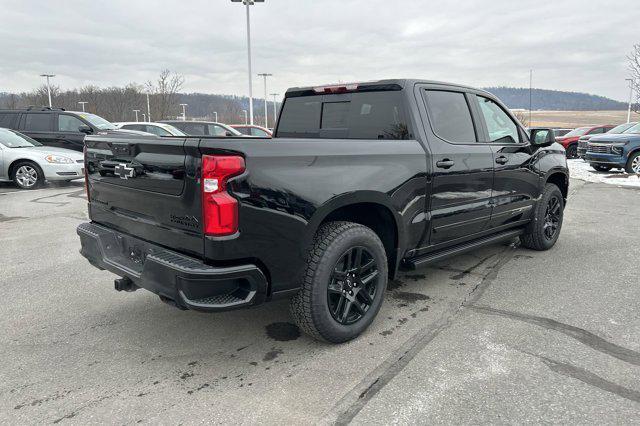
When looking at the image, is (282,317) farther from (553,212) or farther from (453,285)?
(553,212)

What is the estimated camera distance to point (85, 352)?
10.4ft

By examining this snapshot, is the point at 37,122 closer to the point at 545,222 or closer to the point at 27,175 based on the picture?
the point at 27,175

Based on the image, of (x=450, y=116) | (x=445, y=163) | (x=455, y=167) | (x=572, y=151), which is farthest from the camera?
(x=572, y=151)

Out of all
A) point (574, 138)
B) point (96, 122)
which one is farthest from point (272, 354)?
point (574, 138)

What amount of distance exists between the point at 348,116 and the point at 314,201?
4.48 feet

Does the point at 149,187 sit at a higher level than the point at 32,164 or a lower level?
higher

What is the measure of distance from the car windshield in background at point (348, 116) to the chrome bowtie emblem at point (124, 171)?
1698mm

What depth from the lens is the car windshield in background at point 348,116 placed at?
12.3 ft

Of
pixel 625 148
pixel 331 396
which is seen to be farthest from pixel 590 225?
pixel 625 148

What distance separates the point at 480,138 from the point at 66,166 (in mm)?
9670

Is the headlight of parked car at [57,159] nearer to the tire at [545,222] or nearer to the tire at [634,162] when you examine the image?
the tire at [545,222]

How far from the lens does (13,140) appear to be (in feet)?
35.7

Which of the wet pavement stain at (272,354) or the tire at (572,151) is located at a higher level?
the tire at (572,151)

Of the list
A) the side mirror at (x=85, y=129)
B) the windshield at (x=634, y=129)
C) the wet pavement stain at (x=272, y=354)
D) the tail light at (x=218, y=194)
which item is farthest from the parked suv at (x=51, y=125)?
the windshield at (x=634, y=129)
